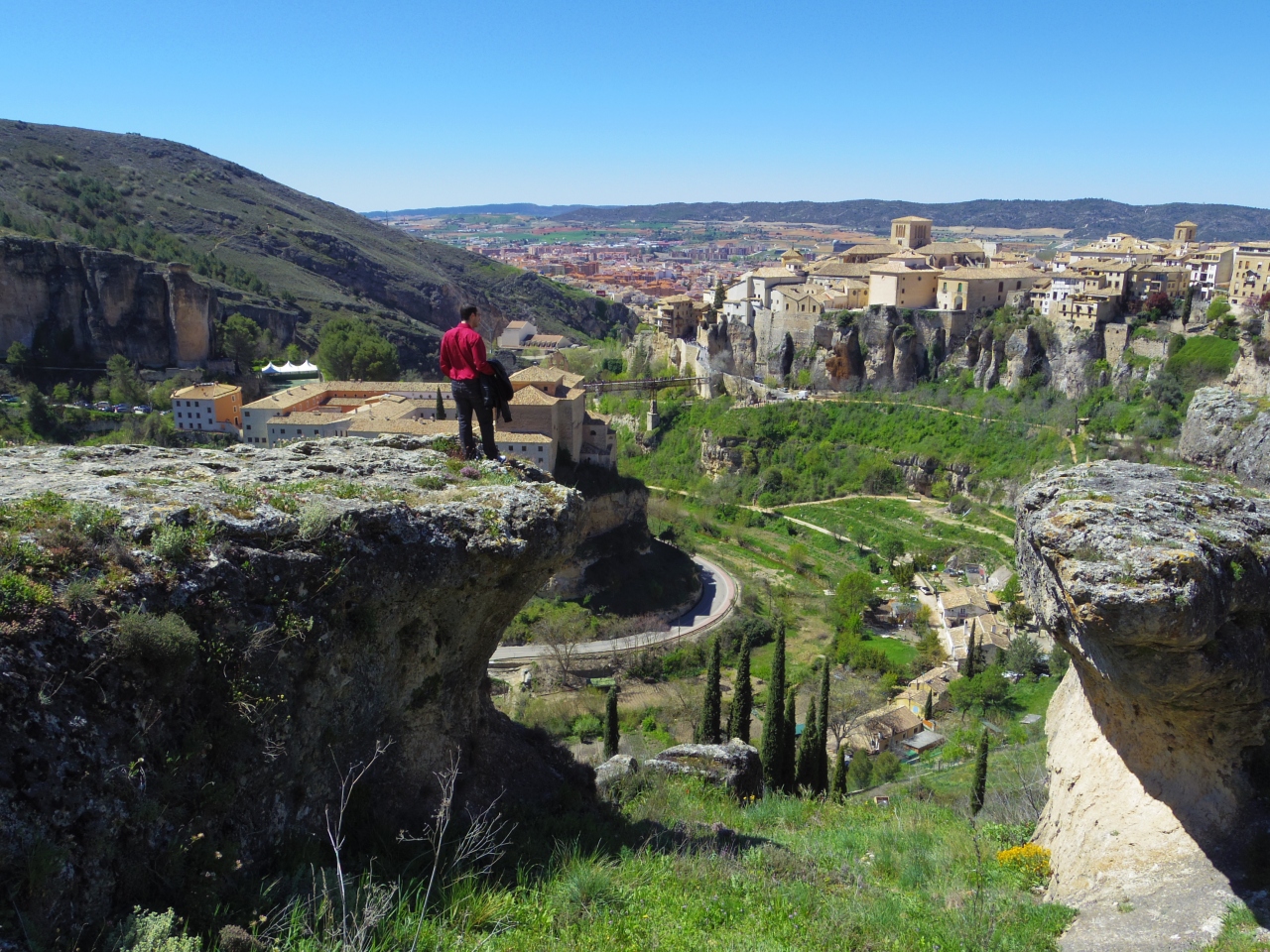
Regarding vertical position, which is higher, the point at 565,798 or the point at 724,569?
the point at 565,798

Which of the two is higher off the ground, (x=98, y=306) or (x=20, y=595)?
(x=20, y=595)

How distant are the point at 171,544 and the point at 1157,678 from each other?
21.5 feet

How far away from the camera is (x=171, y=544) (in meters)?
5.22

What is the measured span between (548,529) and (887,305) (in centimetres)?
4959

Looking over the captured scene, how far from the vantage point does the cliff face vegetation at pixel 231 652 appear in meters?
4.24

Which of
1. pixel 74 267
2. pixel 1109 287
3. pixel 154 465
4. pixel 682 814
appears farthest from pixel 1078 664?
pixel 74 267

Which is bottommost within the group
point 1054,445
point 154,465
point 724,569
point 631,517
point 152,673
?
point 724,569

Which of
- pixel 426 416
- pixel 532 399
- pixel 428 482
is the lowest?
pixel 426 416

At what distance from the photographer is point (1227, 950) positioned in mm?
5488

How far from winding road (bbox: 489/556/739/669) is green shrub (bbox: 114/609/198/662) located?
24.2m

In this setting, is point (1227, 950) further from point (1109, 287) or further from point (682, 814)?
point (1109, 287)

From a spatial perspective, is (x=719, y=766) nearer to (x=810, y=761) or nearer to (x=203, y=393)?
(x=810, y=761)

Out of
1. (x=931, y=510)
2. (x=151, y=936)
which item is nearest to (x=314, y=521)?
(x=151, y=936)

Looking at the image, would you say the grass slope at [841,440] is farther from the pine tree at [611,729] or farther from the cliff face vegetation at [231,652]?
the cliff face vegetation at [231,652]
